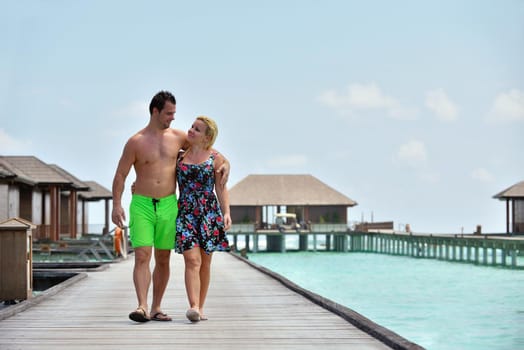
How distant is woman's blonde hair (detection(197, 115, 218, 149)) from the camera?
6.25 m

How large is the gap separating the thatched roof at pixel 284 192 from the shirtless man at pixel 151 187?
2020 inches

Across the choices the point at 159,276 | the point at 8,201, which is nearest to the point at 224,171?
the point at 159,276

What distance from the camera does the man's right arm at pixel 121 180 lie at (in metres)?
6.24

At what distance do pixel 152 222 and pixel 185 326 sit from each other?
2.64 feet

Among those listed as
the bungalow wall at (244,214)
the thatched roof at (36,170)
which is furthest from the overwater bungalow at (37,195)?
the bungalow wall at (244,214)

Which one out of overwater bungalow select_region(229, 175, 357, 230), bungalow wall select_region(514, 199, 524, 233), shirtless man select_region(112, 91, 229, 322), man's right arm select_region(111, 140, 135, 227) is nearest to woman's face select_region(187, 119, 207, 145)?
shirtless man select_region(112, 91, 229, 322)

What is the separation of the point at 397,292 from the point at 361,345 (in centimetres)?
2280

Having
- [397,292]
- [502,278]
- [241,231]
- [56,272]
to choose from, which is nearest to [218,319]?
[56,272]

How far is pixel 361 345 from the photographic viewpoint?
514cm

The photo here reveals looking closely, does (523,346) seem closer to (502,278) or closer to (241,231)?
(502,278)

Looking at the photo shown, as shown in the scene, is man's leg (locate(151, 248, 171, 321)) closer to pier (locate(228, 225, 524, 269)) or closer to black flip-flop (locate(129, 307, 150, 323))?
black flip-flop (locate(129, 307, 150, 323))

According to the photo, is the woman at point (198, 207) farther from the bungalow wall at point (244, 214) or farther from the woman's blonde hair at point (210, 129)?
the bungalow wall at point (244, 214)

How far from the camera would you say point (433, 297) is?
25422 millimetres

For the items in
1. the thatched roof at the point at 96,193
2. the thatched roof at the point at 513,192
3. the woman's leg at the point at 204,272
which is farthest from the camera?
the thatched roof at the point at 513,192
